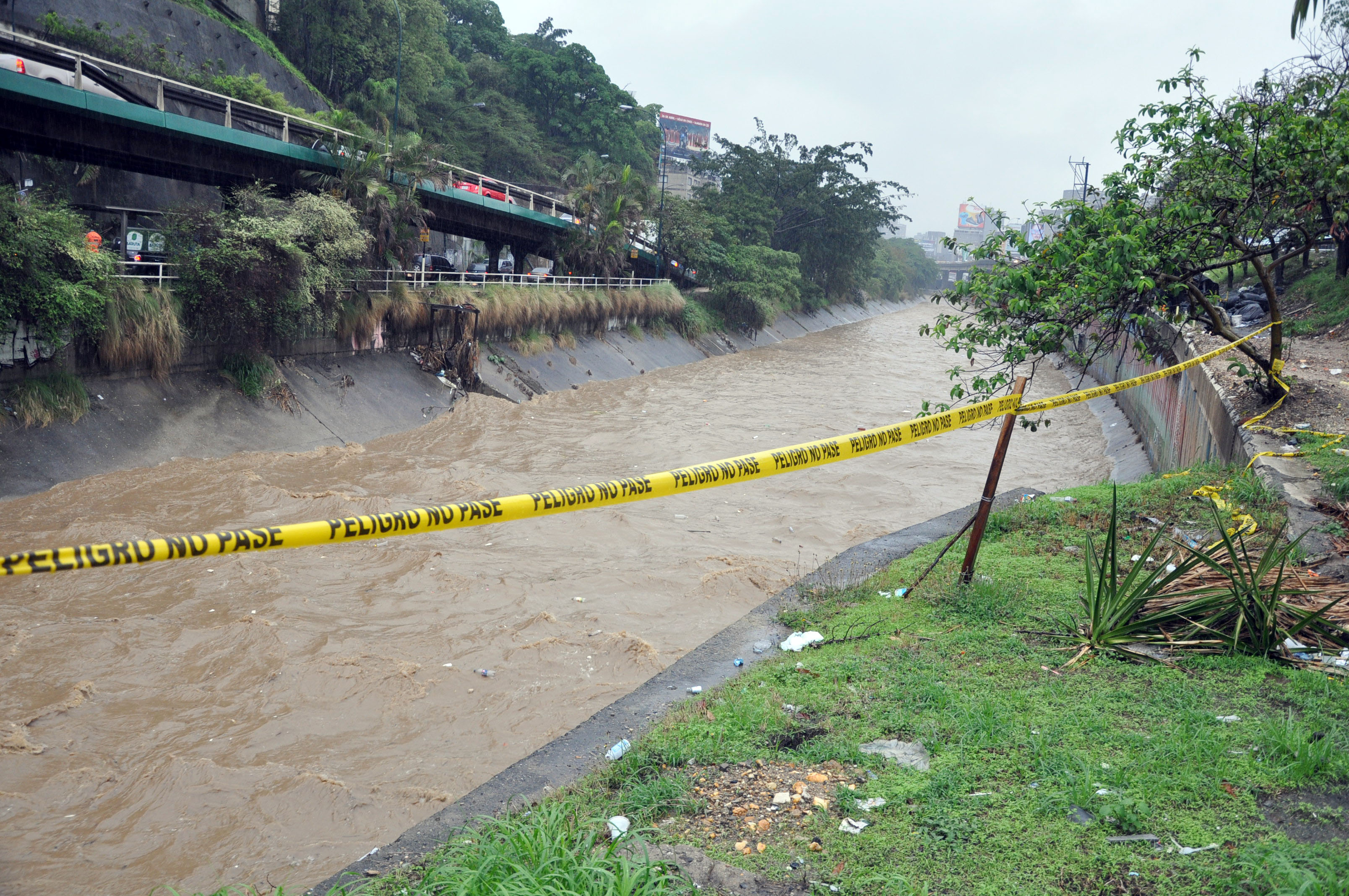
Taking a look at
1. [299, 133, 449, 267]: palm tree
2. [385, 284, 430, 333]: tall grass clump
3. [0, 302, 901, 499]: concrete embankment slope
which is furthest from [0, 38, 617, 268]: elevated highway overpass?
[0, 302, 901, 499]: concrete embankment slope

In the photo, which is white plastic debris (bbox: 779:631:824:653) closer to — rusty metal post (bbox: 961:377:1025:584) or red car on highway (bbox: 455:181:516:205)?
rusty metal post (bbox: 961:377:1025:584)

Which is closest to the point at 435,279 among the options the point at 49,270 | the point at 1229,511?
the point at 49,270

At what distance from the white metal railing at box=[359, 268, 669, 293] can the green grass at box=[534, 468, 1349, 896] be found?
19.2 m

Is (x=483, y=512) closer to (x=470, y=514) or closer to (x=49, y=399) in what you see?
(x=470, y=514)

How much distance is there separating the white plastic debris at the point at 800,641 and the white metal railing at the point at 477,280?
1813 cm

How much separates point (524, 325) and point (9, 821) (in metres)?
23.3

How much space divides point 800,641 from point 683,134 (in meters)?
145

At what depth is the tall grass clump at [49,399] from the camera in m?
13.6

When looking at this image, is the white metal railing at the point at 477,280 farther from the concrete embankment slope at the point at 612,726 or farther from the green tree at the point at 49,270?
the concrete embankment slope at the point at 612,726

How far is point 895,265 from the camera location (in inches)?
4107

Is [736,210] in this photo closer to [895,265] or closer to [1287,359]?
[1287,359]

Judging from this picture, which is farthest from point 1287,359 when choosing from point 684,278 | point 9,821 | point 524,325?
point 684,278

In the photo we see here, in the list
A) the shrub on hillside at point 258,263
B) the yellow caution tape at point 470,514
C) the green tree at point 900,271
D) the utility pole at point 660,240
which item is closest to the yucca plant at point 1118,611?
the yellow caution tape at point 470,514

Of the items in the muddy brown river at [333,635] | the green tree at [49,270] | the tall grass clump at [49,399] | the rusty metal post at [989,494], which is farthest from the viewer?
the tall grass clump at [49,399]
